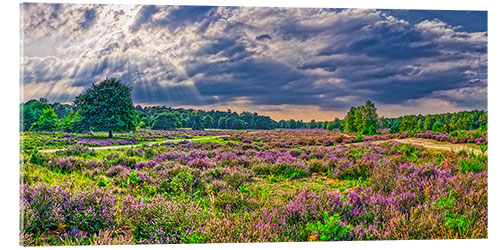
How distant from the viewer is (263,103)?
5066 millimetres

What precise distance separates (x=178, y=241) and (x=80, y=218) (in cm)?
121

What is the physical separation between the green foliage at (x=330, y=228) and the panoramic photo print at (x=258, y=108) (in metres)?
0.18

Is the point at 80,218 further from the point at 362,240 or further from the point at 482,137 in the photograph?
the point at 482,137

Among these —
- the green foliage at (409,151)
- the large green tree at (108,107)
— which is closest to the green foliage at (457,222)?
the green foliage at (409,151)

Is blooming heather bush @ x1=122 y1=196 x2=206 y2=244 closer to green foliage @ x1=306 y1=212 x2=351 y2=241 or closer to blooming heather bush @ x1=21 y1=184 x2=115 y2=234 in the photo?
blooming heather bush @ x1=21 y1=184 x2=115 y2=234

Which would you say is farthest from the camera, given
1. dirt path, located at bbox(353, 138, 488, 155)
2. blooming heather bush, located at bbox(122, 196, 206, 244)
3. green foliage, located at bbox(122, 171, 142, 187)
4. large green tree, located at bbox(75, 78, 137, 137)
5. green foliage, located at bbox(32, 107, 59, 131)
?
dirt path, located at bbox(353, 138, 488, 155)

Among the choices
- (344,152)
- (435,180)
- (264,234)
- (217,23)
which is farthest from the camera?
(344,152)

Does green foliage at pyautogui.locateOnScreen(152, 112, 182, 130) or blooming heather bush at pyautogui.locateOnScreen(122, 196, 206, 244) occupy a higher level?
green foliage at pyautogui.locateOnScreen(152, 112, 182, 130)

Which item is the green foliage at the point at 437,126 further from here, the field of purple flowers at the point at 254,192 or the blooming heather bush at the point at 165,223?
the blooming heather bush at the point at 165,223

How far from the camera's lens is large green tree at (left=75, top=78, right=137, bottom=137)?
15.0ft

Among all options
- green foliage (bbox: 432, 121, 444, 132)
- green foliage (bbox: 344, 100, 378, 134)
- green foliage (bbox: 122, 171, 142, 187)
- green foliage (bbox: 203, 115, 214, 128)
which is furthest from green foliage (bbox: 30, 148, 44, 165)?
green foliage (bbox: 432, 121, 444, 132)

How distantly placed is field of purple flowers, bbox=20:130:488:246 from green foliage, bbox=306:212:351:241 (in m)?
0.01

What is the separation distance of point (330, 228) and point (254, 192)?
1358mm

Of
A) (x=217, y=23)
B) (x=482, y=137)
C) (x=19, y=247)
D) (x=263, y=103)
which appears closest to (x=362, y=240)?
(x=263, y=103)
